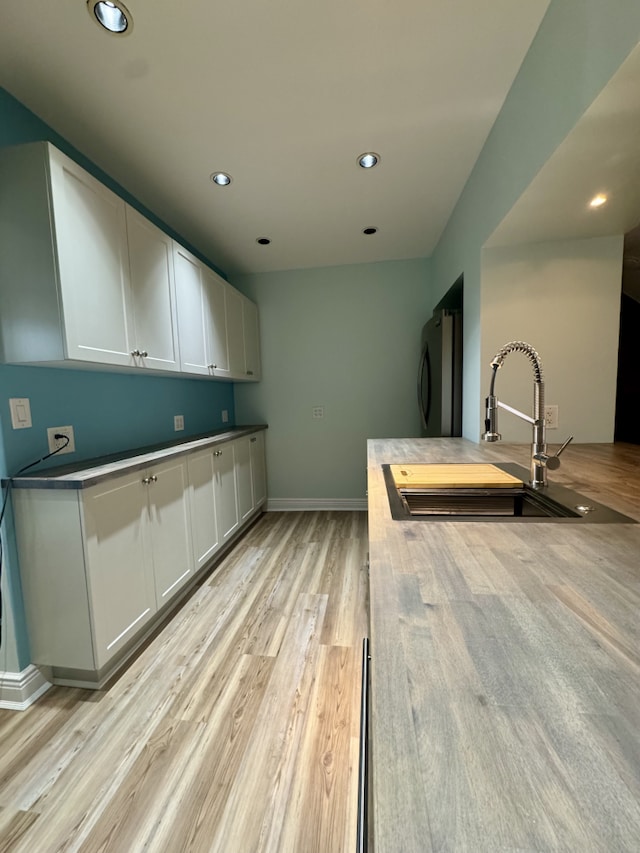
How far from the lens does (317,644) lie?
5.51 feet

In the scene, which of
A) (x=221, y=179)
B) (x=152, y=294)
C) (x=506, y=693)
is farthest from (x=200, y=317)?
(x=506, y=693)

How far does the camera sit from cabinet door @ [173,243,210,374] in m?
2.22

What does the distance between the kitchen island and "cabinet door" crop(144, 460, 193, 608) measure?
145cm

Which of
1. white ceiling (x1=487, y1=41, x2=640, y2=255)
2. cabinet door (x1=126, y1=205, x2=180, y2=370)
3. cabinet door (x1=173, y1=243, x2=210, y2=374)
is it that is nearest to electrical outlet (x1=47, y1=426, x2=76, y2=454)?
cabinet door (x1=126, y1=205, x2=180, y2=370)

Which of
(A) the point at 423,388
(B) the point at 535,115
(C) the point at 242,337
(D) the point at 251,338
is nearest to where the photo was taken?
(B) the point at 535,115

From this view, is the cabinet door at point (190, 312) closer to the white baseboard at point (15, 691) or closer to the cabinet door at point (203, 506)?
the cabinet door at point (203, 506)

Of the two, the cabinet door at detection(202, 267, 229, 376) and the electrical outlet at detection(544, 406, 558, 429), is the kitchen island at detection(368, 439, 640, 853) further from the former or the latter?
the cabinet door at detection(202, 267, 229, 376)

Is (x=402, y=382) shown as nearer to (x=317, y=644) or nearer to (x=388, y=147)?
(x=388, y=147)

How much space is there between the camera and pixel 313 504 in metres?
3.68

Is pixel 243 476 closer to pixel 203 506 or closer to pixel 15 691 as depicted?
pixel 203 506

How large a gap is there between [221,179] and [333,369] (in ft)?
6.26

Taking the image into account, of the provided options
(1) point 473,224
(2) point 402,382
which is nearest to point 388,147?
(1) point 473,224

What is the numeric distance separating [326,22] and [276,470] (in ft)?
10.4

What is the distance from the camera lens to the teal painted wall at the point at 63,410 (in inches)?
54.9
